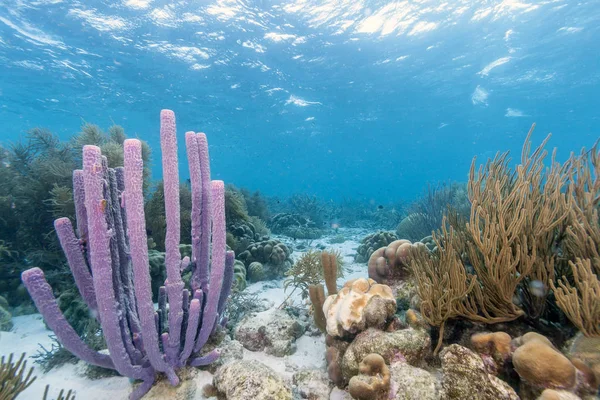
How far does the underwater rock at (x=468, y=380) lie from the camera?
2162mm

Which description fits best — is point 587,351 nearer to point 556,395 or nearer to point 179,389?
point 556,395

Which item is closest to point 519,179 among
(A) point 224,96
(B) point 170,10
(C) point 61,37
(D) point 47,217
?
(D) point 47,217

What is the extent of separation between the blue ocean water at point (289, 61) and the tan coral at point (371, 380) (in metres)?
16.0

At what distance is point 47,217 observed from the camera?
6.34 m

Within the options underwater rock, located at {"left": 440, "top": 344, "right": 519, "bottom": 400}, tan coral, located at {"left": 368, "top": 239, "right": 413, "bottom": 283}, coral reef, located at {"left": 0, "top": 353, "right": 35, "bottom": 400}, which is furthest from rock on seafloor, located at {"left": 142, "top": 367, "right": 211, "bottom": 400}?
tan coral, located at {"left": 368, "top": 239, "right": 413, "bottom": 283}

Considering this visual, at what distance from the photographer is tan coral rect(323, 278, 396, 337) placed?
3.04 metres

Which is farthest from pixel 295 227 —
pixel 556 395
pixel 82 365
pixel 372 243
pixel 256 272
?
pixel 556 395

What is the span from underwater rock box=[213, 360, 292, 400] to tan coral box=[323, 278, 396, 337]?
829 mm

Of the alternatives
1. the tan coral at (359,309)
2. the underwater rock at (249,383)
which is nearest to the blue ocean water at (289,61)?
the tan coral at (359,309)

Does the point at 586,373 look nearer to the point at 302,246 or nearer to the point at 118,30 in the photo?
the point at 302,246

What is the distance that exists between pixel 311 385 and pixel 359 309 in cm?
95

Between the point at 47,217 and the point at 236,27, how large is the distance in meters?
13.7

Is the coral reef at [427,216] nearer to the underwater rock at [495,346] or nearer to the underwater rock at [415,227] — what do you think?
the underwater rock at [415,227]

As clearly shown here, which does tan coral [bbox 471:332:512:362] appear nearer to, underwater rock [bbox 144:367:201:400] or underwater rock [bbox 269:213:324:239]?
underwater rock [bbox 144:367:201:400]
